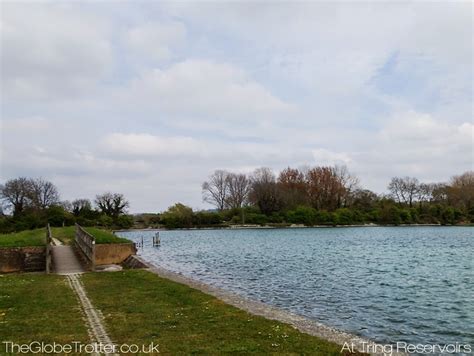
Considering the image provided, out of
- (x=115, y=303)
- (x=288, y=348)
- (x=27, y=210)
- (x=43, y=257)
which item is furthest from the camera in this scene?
(x=27, y=210)

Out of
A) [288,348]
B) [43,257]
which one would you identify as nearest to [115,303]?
[288,348]

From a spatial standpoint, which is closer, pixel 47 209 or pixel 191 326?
pixel 191 326

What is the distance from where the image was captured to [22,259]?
24562 millimetres

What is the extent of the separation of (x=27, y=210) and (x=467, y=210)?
11052cm

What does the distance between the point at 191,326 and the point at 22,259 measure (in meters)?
18.1

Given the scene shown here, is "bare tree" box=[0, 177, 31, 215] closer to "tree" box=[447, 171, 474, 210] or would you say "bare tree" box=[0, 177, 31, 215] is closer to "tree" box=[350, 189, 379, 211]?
"tree" box=[350, 189, 379, 211]

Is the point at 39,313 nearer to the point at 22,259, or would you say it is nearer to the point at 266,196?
the point at 22,259

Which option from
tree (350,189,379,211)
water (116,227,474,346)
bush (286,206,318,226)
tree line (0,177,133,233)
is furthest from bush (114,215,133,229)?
water (116,227,474,346)

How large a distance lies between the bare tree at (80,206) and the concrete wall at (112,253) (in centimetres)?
6943

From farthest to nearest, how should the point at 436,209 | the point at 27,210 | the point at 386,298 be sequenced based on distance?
the point at 436,209 < the point at 27,210 < the point at 386,298

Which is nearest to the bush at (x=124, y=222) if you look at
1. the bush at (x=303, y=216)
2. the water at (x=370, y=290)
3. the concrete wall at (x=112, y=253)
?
the bush at (x=303, y=216)

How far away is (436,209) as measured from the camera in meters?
117

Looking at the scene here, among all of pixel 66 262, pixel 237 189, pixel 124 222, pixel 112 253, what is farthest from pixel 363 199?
pixel 66 262

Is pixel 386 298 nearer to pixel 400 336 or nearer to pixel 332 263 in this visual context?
pixel 400 336
